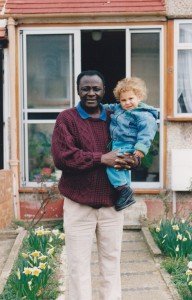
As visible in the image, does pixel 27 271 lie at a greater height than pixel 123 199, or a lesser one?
lesser

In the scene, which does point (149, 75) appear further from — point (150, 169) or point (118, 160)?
point (118, 160)

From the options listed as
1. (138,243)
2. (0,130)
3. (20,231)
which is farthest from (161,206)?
(0,130)

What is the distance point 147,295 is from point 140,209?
3135 millimetres

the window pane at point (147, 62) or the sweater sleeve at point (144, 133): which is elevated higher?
the window pane at point (147, 62)

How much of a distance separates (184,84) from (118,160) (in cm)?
483

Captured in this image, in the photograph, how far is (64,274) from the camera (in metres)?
6.25

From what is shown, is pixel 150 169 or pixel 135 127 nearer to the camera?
pixel 135 127

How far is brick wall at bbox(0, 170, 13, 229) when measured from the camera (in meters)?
8.24

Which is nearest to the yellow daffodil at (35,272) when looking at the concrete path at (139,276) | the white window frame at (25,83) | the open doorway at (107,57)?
the concrete path at (139,276)

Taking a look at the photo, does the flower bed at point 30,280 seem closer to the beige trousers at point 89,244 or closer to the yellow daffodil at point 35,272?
the yellow daffodil at point 35,272

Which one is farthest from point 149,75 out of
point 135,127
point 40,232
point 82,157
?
point 82,157

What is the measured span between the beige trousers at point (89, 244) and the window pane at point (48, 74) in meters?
4.76

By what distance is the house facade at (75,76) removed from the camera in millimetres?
8703

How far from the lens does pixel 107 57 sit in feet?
36.7
